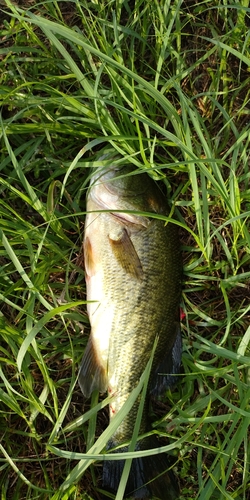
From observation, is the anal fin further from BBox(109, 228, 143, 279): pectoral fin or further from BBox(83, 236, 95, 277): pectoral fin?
BBox(83, 236, 95, 277): pectoral fin

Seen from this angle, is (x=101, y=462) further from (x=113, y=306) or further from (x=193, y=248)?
(x=193, y=248)

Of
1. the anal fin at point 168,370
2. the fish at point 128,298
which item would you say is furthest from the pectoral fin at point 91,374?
the anal fin at point 168,370

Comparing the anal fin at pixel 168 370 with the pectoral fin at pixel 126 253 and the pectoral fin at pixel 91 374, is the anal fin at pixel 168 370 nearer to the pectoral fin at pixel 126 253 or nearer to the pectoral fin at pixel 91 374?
the pectoral fin at pixel 91 374

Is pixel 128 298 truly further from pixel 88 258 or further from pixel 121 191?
pixel 121 191

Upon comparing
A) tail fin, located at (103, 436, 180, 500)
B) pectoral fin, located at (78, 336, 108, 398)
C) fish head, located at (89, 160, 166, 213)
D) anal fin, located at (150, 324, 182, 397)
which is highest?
fish head, located at (89, 160, 166, 213)

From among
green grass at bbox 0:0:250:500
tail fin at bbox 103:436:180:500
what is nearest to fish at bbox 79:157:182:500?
tail fin at bbox 103:436:180:500

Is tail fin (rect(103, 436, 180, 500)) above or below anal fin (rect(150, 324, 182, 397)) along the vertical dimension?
below
